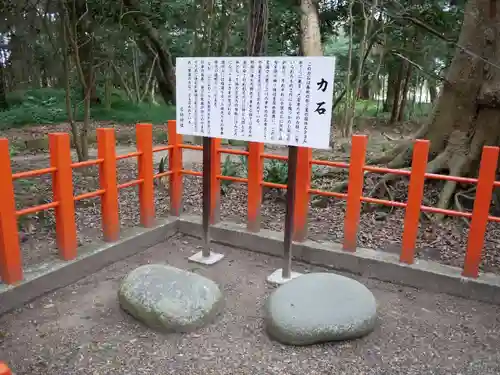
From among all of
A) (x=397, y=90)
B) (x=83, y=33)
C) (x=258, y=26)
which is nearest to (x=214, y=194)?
(x=258, y=26)

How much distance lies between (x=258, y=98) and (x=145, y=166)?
147cm

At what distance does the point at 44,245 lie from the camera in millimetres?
4238

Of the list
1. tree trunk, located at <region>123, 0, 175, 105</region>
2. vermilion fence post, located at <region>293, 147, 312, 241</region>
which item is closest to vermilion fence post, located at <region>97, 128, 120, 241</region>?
vermilion fence post, located at <region>293, 147, 312, 241</region>

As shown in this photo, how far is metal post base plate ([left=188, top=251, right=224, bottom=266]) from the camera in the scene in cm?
406

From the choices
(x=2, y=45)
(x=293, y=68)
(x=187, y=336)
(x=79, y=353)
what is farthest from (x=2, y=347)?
(x=2, y=45)

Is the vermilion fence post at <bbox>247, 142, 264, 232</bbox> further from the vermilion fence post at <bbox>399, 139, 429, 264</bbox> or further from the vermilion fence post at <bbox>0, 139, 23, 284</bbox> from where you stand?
the vermilion fence post at <bbox>0, 139, 23, 284</bbox>

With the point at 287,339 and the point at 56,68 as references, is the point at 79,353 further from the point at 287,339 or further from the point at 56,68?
the point at 56,68

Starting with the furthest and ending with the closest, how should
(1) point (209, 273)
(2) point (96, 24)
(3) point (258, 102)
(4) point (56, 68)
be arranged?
(4) point (56, 68) < (2) point (96, 24) < (1) point (209, 273) < (3) point (258, 102)

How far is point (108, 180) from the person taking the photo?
12.6 ft

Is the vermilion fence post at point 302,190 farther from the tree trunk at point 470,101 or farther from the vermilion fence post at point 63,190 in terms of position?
the vermilion fence post at point 63,190

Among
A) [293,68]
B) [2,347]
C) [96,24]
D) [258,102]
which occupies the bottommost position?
[2,347]

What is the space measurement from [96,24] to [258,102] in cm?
650

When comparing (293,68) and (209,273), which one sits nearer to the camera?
(293,68)

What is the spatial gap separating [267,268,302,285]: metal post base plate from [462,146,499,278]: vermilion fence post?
1.39 m
